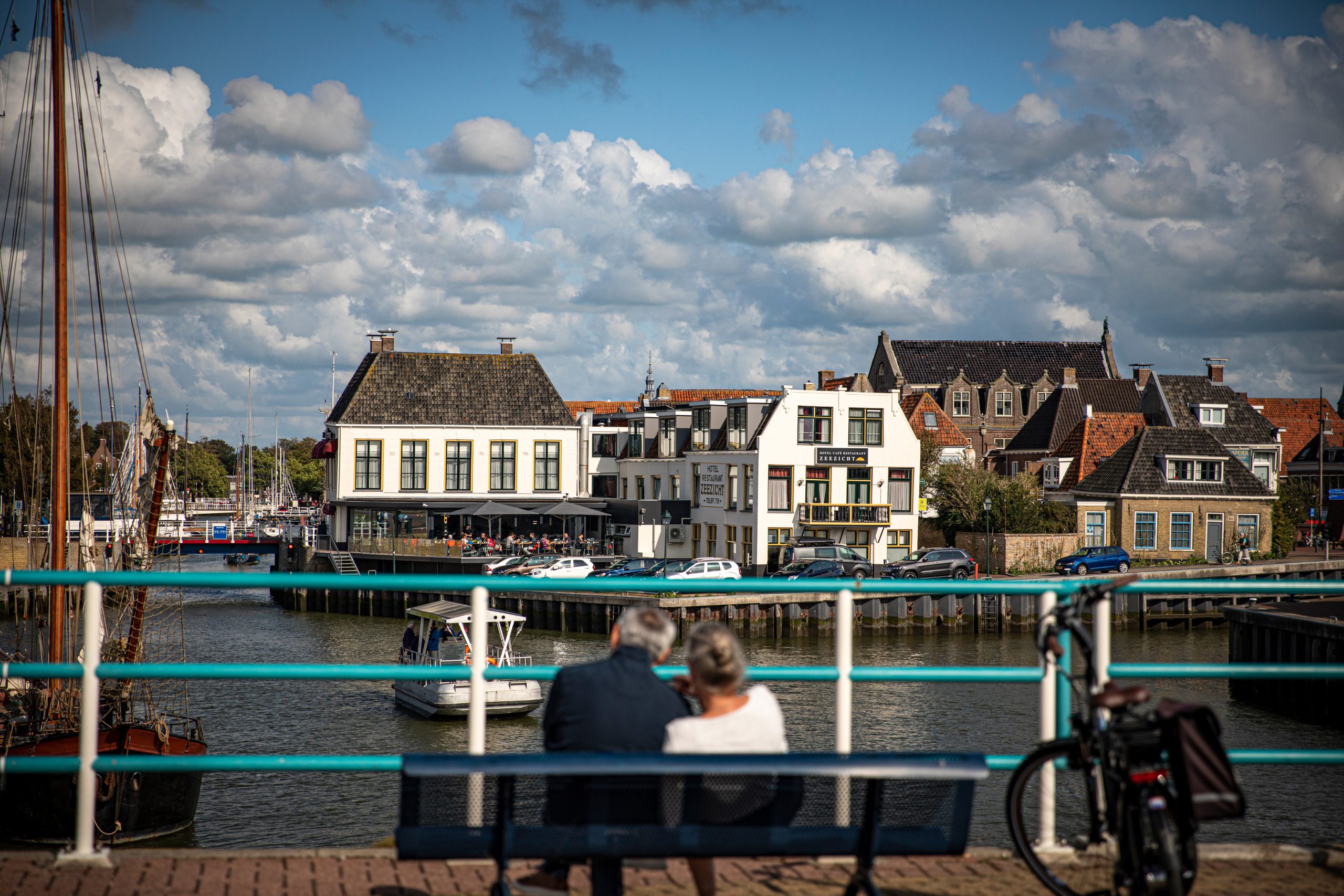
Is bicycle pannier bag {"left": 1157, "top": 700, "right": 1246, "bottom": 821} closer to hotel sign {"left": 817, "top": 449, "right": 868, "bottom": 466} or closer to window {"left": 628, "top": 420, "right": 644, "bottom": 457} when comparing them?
hotel sign {"left": 817, "top": 449, "right": 868, "bottom": 466}

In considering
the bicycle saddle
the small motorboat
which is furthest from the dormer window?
the bicycle saddle

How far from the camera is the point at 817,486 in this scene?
2085 inches

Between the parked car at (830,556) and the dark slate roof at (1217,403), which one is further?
the dark slate roof at (1217,403)

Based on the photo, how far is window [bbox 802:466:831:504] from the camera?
52.8 metres

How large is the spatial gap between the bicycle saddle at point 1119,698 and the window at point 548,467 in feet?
200

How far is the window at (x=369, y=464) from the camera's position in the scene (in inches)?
2462

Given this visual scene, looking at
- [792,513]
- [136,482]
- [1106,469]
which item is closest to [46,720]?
[136,482]

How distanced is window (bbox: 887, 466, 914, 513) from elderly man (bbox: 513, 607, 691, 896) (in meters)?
50.0

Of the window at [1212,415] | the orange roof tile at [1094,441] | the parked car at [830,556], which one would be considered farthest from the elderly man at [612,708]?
the window at [1212,415]

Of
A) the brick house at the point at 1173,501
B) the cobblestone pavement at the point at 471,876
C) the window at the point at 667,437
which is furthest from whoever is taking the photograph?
the window at the point at 667,437

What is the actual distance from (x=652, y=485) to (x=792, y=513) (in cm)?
1198

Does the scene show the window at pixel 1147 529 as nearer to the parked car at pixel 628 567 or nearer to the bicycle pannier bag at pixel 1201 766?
the parked car at pixel 628 567

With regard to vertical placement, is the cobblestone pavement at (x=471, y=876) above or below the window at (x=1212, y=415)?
below

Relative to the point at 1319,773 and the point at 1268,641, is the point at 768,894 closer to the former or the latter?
the point at 1319,773
